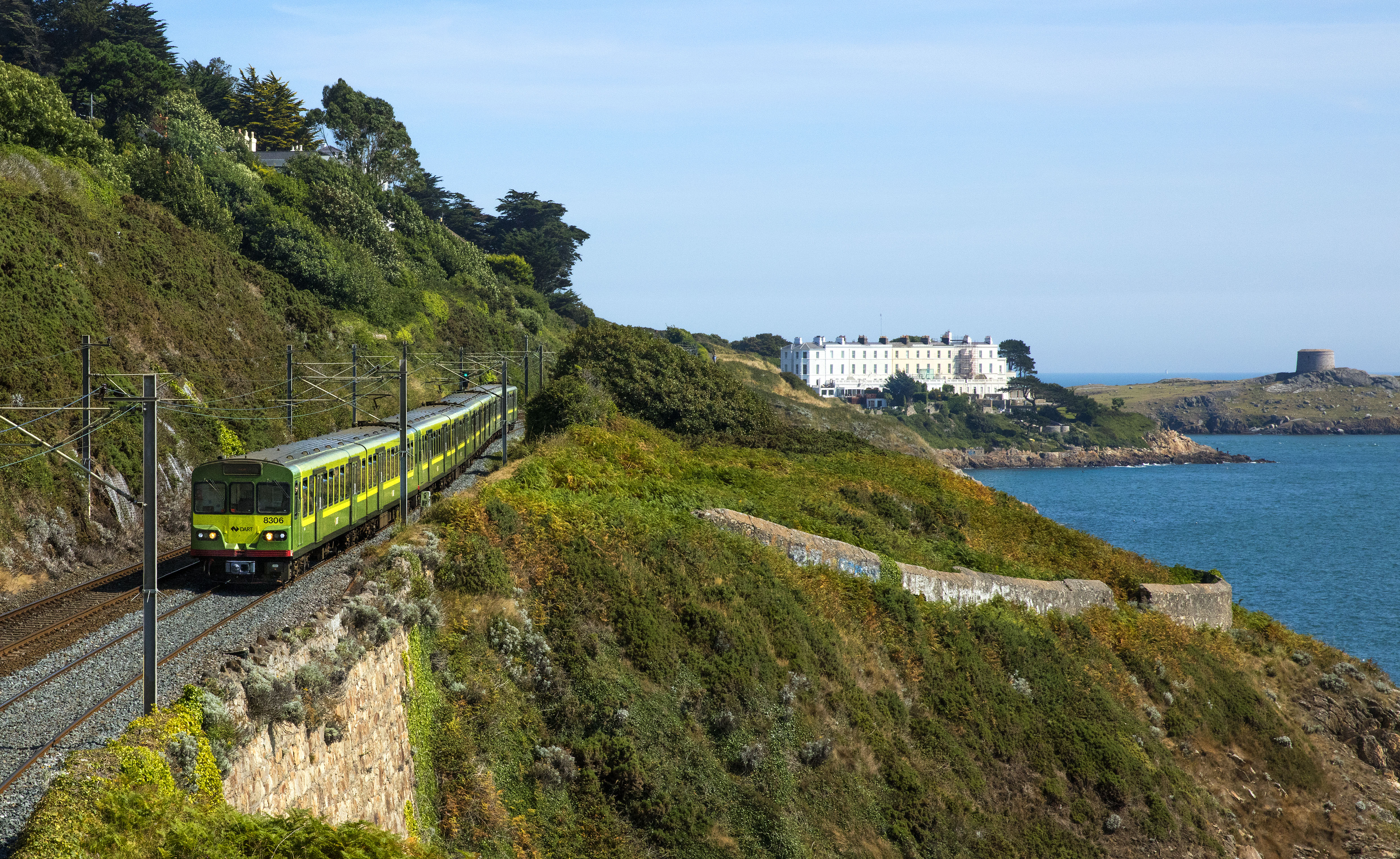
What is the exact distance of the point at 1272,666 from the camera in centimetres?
3344

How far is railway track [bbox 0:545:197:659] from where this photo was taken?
658 inches

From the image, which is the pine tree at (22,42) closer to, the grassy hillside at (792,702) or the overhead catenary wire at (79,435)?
the overhead catenary wire at (79,435)

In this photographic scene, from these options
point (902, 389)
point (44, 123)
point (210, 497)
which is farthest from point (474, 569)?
point (902, 389)

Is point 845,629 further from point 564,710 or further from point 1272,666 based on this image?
point 1272,666

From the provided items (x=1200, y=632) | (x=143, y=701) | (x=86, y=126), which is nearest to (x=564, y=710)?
(x=143, y=701)

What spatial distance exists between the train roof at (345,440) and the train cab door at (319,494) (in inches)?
12.8

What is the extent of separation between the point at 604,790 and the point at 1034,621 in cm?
1650

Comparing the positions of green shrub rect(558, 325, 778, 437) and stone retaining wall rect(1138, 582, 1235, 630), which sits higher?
green shrub rect(558, 325, 778, 437)

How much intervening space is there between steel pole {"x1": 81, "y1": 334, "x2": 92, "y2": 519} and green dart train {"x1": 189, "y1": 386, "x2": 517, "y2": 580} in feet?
15.3

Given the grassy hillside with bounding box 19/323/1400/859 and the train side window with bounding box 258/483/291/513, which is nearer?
the grassy hillside with bounding box 19/323/1400/859

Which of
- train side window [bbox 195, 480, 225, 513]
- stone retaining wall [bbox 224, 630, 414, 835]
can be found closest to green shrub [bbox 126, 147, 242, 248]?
train side window [bbox 195, 480, 225, 513]

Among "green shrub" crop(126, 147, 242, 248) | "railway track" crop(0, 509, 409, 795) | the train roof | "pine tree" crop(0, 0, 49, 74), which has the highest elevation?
"pine tree" crop(0, 0, 49, 74)

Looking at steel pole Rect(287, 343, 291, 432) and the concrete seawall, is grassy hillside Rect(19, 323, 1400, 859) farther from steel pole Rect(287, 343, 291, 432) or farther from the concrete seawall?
steel pole Rect(287, 343, 291, 432)

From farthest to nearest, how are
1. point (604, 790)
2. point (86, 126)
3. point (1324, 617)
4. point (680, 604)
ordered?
point (1324, 617) → point (86, 126) → point (680, 604) → point (604, 790)
